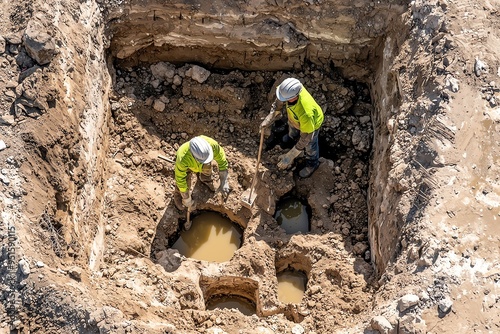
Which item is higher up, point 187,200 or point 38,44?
point 38,44

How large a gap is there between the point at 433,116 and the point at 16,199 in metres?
4.53

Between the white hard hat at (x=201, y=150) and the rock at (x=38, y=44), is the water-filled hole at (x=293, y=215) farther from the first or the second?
the rock at (x=38, y=44)

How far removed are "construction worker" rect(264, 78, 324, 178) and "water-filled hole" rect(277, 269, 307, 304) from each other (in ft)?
4.42

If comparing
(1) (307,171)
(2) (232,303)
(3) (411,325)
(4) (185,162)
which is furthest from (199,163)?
(3) (411,325)

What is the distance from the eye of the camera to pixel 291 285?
21.2ft

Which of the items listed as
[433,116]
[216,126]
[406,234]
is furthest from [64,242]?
[433,116]

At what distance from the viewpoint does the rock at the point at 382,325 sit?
4680 mm

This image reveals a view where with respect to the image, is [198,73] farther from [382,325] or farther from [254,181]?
[382,325]

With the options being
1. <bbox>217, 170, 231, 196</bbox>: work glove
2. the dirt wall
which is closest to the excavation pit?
<bbox>217, 170, 231, 196</bbox>: work glove

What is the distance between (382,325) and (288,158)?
2629 mm

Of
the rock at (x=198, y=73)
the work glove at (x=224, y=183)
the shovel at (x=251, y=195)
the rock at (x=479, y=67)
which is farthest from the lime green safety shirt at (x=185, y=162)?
the rock at (x=479, y=67)

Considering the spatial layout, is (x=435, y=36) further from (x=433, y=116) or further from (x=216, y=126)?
(x=216, y=126)

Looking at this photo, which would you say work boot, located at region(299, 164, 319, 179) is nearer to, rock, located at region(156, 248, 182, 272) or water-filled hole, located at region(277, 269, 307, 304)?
water-filled hole, located at region(277, 269, 307, 304)

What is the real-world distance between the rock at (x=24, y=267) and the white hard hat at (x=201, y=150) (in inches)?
82.9
